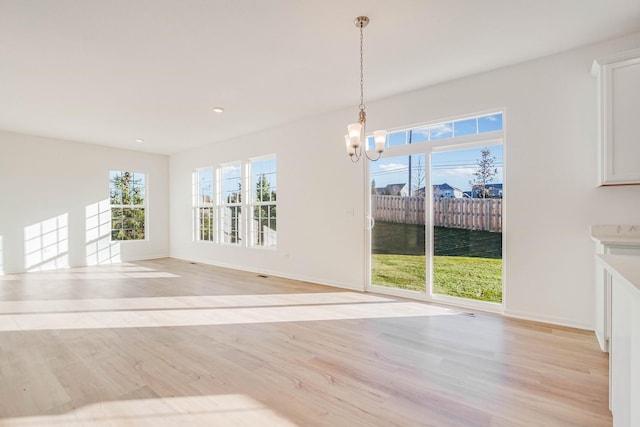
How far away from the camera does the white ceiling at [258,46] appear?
2.48 metres

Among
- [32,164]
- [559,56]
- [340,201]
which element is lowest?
[340,201]

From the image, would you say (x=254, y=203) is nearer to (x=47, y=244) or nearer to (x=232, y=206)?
(x=232, y=206)

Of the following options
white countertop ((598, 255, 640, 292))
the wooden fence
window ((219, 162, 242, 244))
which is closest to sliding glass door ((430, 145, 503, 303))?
the wooden fence

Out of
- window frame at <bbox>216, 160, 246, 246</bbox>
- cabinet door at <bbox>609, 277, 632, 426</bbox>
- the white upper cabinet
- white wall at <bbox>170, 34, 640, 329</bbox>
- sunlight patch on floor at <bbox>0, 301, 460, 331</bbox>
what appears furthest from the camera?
window frame at <bbox>216, 160, 246, 246</bbox>

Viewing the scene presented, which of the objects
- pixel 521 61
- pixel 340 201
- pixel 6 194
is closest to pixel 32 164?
pixel 6 194

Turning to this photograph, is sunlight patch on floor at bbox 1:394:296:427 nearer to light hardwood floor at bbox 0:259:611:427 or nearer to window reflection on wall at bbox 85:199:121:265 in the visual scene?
light hardwood floor at bbox 0:259:611:427

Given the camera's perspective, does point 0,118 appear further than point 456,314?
Yes

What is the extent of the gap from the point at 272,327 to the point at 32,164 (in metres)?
6.46

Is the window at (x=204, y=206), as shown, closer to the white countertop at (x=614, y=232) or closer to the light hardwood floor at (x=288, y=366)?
the light hardwood floor at (x=288, y=366)

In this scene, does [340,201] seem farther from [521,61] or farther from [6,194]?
[6,194]

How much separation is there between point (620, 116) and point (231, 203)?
629 centimetres

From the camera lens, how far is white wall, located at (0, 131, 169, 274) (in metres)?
5.99

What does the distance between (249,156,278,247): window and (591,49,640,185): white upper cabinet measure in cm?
468

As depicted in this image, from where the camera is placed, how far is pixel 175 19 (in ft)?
8.54
